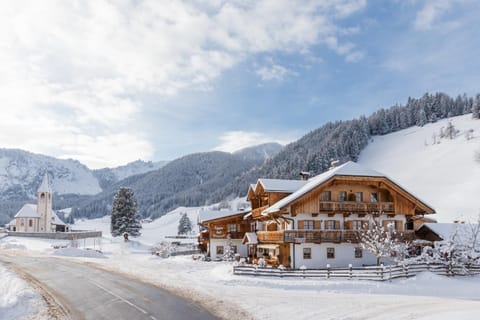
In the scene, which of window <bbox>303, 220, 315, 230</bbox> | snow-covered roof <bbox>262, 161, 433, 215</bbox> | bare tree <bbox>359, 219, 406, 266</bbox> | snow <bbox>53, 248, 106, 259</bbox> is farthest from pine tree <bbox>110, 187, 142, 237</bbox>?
bare tree <bbox>359, 219, 406, 266</bbox>

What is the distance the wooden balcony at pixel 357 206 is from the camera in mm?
39625

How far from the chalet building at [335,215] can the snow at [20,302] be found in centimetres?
2112

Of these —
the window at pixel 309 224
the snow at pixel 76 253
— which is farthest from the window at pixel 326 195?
the snow at pixel 76 253

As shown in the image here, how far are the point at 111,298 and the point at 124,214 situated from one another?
6307 centimetres

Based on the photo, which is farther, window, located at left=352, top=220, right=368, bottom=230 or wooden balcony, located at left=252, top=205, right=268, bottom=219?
wooden balcony, located at left=252, top=205, right=268, bottom=219

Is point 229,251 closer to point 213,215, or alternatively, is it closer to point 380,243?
point 213,215

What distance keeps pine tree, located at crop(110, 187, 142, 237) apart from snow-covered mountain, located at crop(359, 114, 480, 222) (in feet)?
189

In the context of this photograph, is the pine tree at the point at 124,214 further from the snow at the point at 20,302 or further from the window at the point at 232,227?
the snow at the point at 20,302

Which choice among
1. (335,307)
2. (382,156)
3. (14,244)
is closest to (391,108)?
(382,156)

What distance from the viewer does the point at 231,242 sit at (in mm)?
55062

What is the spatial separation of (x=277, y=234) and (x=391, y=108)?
158821 mm

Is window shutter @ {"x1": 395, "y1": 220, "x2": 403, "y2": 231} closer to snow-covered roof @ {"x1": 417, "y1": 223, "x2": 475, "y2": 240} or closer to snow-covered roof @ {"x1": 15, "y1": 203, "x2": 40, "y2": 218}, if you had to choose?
snow-covered roof @ {"x1": 417, "y1": 223, "x2": 475, "y2": 240}

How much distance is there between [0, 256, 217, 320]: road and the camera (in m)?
18.8

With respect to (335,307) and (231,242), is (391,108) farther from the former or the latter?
(335,307)
